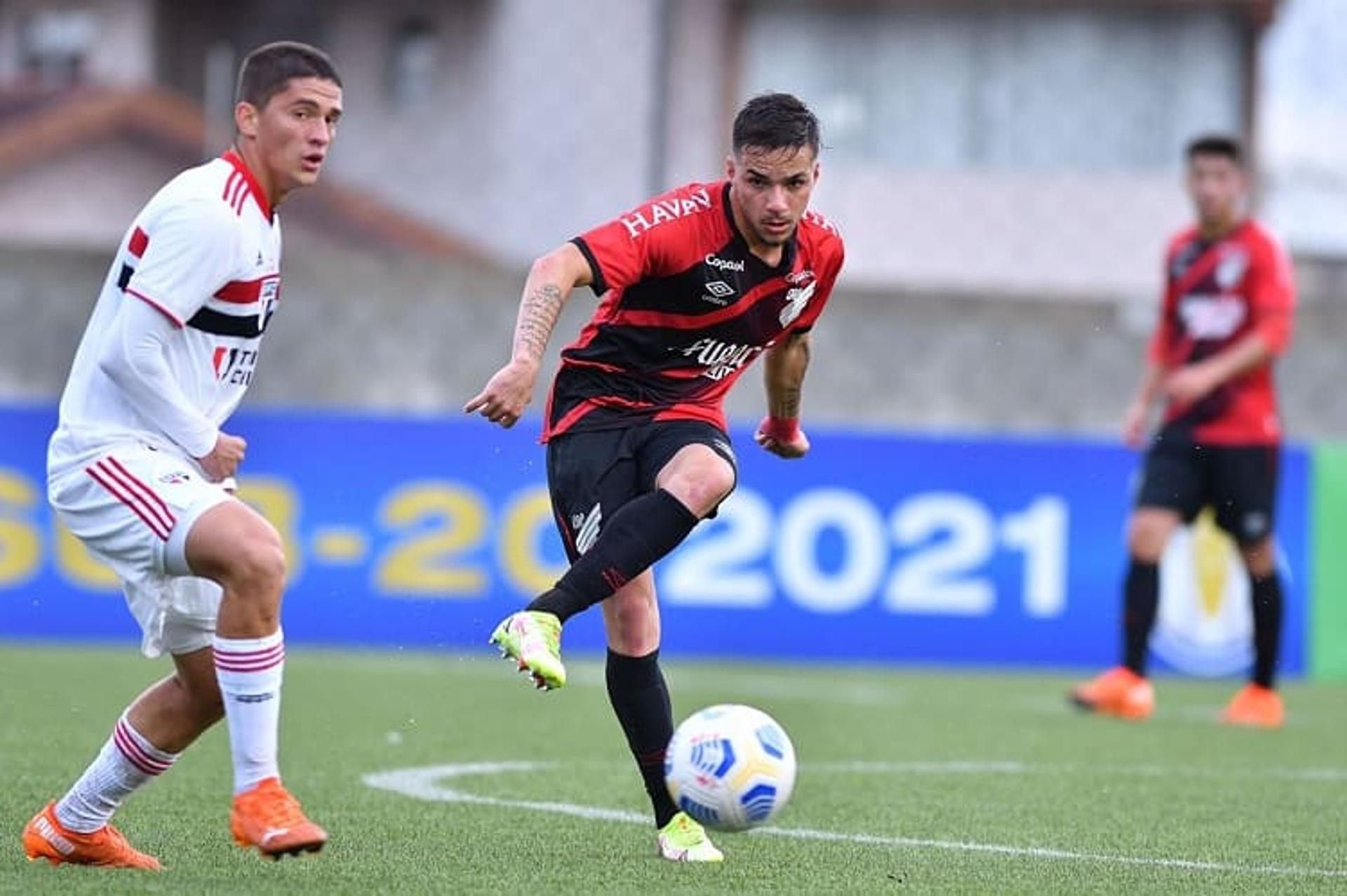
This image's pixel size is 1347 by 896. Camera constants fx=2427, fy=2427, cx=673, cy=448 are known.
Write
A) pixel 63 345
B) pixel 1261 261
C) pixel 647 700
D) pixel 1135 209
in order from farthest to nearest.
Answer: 1. pixel 1135 209
2. pixel 63 345
3. pixel 1261 261
4. pixel 647 700

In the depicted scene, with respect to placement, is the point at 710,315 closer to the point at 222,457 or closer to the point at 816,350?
the point at 222,457

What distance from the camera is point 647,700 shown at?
228 inches

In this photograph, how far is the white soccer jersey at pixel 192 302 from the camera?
197 inches

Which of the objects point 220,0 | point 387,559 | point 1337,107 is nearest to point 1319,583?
point 387,559

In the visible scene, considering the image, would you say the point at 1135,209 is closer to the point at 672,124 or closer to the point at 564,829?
the point at 672,124

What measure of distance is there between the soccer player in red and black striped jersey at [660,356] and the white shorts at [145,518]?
2.58ft

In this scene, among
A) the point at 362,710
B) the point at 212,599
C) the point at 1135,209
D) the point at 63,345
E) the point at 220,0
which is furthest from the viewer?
the point at 220,0

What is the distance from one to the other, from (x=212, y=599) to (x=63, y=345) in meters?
10.3

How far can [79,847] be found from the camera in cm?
532

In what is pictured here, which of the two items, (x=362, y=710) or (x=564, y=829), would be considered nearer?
(x=564, y=829)

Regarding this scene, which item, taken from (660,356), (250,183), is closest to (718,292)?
(660,356)

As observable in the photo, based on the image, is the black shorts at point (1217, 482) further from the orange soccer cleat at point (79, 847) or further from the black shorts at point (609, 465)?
the orange soccer cleat at point (79, 847)

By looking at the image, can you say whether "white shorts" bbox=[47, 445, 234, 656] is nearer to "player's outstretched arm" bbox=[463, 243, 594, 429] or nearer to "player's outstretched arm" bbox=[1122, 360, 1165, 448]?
"player's outstretched arm" bbox=[463, 243, 594, 429]

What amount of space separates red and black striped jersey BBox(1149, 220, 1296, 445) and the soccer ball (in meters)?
5.43
